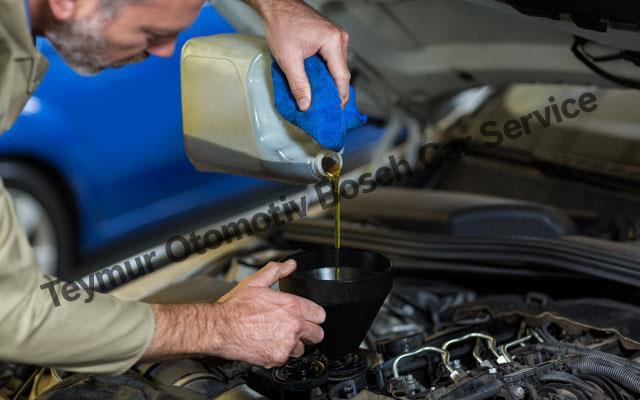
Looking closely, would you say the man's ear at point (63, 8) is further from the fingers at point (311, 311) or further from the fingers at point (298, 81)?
the fingers at point (311, 311)

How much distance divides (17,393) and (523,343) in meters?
1.05

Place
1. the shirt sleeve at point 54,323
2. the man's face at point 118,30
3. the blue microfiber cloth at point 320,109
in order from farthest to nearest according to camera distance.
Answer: the blue microfiber cloth at point 320,109
the man's face at point 118,30
the shirt sleeve at point 54,323

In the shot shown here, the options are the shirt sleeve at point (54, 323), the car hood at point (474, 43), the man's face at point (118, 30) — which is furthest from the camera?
the car hood at point (474, 43)

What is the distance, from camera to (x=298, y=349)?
144 centimetres

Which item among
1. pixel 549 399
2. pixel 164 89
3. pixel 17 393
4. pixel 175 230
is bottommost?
pixel 175 230

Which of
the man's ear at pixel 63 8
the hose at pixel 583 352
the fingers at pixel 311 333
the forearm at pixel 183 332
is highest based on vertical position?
the man's ear at pixel 63 8

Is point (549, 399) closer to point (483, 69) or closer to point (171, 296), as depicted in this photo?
point (171, 296)

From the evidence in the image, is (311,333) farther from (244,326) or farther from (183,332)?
(183,332)

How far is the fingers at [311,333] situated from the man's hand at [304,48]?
0.42m

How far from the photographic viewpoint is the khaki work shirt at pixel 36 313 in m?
1.21

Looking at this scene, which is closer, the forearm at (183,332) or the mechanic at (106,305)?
the mechanic at (106,305)

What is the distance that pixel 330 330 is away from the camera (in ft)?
4.77

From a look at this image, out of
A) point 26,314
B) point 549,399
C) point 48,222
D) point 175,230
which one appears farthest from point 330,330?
point 175,230

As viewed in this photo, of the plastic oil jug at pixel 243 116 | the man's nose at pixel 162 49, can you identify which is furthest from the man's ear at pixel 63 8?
Result: the plastic oil jug at pixel 243 116
